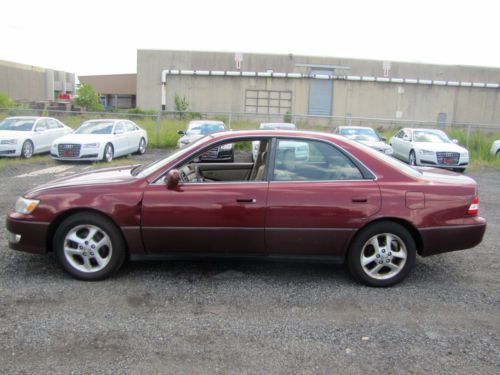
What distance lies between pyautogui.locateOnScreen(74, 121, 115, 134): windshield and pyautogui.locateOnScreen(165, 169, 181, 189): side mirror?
11730mm

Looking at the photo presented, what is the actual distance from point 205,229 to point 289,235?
818mm

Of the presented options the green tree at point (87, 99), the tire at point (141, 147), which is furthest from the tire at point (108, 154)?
the green tree at point (87, 99)

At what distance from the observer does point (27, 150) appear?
1506cm

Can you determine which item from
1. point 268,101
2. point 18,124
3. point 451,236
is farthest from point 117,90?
point 451,236

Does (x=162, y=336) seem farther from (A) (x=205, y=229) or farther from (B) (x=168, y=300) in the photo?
(A) (x=205, y=229)

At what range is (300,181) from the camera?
14.8ft

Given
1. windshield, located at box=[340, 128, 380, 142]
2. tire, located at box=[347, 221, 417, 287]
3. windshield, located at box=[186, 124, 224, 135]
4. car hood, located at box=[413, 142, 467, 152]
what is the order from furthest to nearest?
1. windshield, located at box=[186, 124, 224, 135]
2. windshield, located at box=[340, 128, 380, 142]
3. car hood, located at box=[413, 142, 467, 152]
4. tire, located at box=[347, 221, 417, 287]

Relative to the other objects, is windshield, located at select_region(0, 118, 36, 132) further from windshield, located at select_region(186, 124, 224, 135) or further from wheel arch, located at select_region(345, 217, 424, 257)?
wheel arch, located at select_region(345, 217, 424, 257)

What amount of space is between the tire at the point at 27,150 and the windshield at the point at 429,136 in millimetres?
13221

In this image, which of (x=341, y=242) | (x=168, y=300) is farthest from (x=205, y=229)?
(x=341, y=242)

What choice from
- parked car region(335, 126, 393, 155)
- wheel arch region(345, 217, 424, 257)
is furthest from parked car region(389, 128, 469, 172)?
wheel arch region(345, 217, 424, 257)

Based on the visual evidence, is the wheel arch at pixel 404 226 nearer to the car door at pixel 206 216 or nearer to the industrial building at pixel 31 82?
the car door at pixel 206 216

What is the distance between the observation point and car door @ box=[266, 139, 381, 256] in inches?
173

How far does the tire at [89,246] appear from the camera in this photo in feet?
14.7
